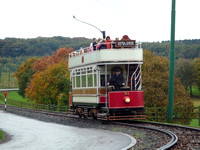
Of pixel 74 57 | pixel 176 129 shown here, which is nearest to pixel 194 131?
pixel 176 129

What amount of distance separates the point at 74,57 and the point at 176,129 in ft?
36.5

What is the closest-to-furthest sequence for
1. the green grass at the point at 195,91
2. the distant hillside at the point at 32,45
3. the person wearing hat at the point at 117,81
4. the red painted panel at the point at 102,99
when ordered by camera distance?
the person wearing hat at the point at 117,81
the red painted panel at the point at 102,99
the green grass at the point at 195,91
the distant hillside at the point at 32,45

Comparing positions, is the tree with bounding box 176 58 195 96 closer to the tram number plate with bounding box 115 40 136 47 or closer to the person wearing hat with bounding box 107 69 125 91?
the tram number plate with bounding box 115 40 136 47

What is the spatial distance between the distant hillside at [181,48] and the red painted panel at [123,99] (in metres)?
102

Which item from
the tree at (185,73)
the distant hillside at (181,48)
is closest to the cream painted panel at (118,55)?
the tree at (185,73)

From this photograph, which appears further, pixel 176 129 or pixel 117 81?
pixel 117 81

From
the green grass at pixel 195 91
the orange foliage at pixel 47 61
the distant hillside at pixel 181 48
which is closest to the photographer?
the orange foliage at pixel 47 61

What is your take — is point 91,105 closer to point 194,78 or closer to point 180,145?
point 180,145

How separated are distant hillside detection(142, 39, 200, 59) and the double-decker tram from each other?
101 meters

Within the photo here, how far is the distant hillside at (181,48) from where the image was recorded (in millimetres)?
125350

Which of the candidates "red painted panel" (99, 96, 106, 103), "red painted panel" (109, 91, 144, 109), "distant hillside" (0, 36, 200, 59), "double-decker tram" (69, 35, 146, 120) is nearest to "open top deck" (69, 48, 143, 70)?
"double-decker tram" (69, 35, 146, 120)

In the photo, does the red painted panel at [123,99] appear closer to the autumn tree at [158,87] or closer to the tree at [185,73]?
the autumn tree at [158,87]

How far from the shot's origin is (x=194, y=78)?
106m

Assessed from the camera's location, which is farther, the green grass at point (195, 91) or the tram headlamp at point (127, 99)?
the green grass at point (195, 91)
